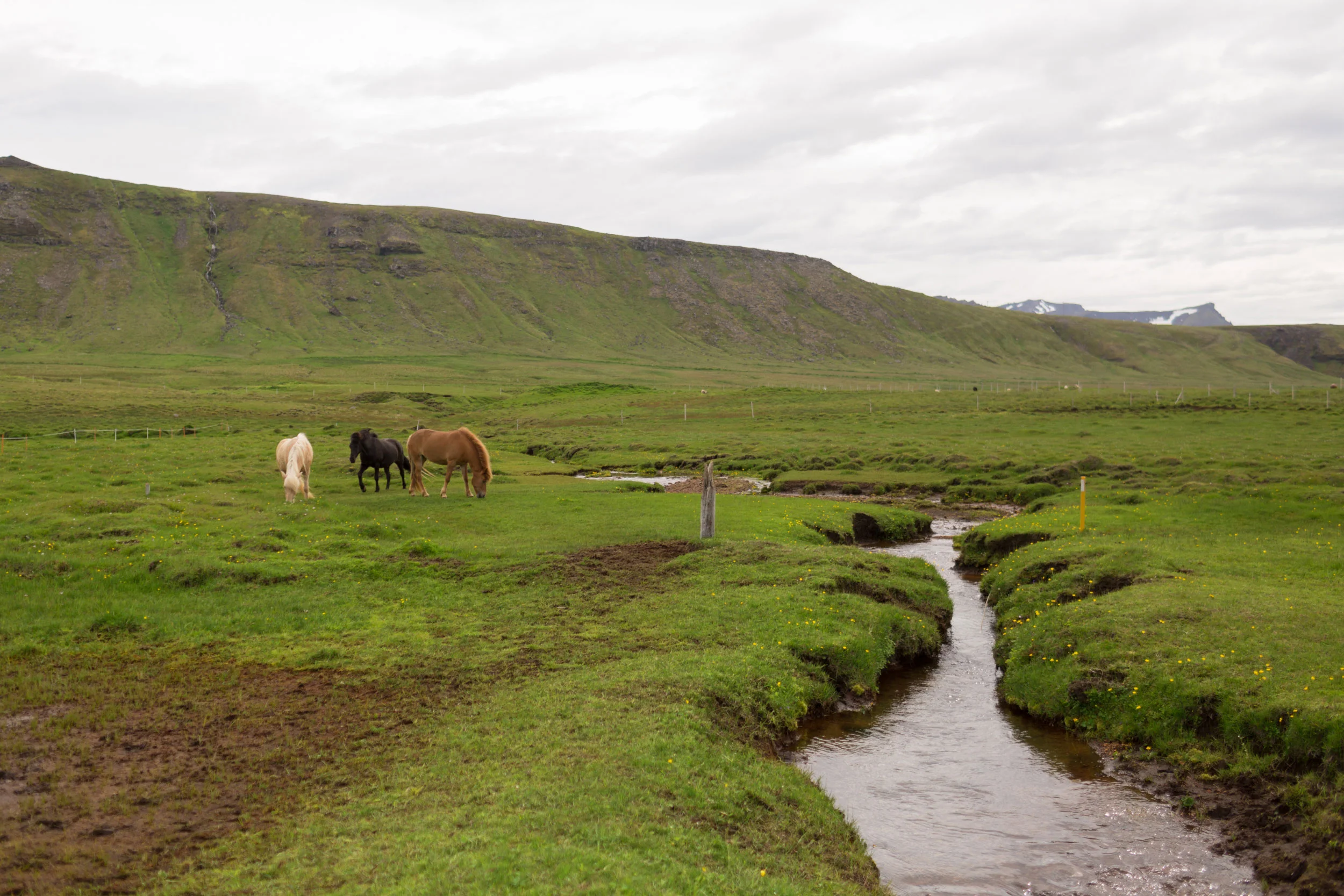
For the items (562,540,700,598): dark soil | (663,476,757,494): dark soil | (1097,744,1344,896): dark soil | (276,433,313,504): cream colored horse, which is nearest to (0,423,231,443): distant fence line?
(276,433,313,504): cream colored horse

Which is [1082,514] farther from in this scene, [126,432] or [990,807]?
[126,432]

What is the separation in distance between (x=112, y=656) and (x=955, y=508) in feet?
112

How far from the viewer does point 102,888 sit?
8398 mm

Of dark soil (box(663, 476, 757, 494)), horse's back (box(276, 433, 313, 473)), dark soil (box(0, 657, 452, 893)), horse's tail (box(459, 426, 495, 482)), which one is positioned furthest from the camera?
dark soil (box(663, 476, 757, 494))

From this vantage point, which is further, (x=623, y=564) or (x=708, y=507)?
(x=708, y=507)

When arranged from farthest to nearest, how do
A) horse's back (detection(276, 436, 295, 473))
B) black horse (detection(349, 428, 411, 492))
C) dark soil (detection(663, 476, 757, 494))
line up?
1. dark soil (detection(663, 476, 757, 494))
2. black horse (detection(349, 428, 411, 492))
3. horse's back (detection(276, 436, 295, 473))

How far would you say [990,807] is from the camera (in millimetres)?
12602

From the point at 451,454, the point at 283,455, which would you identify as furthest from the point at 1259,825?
the point at 283,455

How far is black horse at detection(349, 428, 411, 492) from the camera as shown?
113 feet

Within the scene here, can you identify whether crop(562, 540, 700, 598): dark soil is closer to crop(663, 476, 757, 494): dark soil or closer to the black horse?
the black horse

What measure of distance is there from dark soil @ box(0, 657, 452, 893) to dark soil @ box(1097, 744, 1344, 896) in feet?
38.0

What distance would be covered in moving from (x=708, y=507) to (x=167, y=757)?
1644cm

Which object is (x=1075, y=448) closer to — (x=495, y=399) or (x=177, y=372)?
(x=495, y=399)

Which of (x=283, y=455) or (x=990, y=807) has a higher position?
(x=283, y=455)
